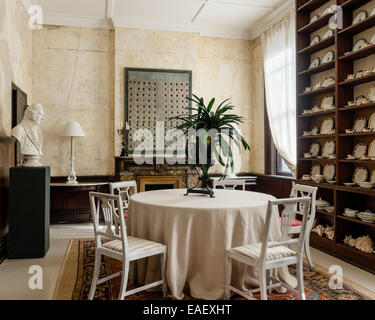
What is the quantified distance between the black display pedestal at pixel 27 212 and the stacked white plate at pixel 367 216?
142 inches

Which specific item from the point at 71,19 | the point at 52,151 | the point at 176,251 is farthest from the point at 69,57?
the point at 176,251

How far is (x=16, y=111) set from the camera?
4.78 metres

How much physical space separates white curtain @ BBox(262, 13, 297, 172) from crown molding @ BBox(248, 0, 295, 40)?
0.12 m

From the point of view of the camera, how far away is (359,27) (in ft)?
12.7

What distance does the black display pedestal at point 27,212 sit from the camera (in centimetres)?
394

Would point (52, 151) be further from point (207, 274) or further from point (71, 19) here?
point (207, 274)

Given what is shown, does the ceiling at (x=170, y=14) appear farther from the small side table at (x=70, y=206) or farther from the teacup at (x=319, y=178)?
the small side table at (x=70, y=206)

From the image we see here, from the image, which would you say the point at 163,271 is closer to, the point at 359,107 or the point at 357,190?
the point at 357,190

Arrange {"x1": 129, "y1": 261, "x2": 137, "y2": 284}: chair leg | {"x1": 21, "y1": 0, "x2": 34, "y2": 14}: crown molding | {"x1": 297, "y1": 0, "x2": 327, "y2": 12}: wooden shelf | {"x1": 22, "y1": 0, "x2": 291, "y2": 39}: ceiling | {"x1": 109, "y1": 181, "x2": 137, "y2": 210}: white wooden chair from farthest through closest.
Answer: {"x1": 22, "y1": 0, "x2": 291, "y2": 39}: ceiling → {"x1": 21, "y1": 0, "x2": 34, "y2": 14}: crown molding → {"x1": 297, "y1": 0, "x2": 327, "y2": 12}: wooden shelf → {"x1": 109, "y1": 181, "x2": 137, "y2": 210}: white wooden chair → {"x1": 129, "y1": 261, "x2": 137, "y2": 284}: chair leg

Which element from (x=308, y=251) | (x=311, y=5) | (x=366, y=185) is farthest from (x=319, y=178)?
(x=311, y=5)

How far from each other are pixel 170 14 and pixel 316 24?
2570 millimetres

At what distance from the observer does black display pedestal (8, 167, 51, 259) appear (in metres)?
3.94

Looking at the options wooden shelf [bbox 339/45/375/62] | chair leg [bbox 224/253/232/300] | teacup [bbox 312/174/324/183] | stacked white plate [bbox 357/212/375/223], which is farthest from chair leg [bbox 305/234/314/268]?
wooden shelf [bbox 339/45/375/62]

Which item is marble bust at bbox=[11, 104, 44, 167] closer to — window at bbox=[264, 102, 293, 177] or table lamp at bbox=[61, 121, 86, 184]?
table lamp at bbox=[61, 121, 86, 184]
